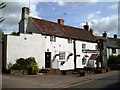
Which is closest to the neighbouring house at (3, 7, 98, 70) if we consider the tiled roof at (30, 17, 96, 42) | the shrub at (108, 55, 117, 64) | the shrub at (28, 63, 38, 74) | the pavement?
the tiled roof at (30, 17, 96, 42)

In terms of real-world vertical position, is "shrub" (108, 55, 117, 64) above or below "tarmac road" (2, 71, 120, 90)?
above

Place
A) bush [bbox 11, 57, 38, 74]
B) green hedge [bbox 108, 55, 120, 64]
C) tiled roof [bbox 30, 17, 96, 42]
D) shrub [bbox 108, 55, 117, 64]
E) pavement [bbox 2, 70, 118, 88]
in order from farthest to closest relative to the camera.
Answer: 1. shrub [bbox 108, 55, 117, 64]
2. green hedge [bbox 108, 55, 120, 64]
3. tiled roof [bbox 30, 17, 96, 42]
4. bush [bbox 11, 57, 38, 74]
5. pavement [bbox 2, 70, 118, 88]

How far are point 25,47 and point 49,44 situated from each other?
484 cm

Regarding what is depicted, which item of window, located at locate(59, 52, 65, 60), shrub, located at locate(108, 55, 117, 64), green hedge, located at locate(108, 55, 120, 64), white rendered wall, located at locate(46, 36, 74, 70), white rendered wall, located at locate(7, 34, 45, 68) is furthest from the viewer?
shrub, located at locate(108, 55, 117, 64)

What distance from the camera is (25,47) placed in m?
31.3

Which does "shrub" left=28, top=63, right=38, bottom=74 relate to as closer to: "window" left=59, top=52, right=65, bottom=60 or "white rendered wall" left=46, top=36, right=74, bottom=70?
"white rendered wall" left=46, top=36, right=74, bottom=70

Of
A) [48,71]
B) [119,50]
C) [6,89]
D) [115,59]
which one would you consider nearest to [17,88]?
[6,89]

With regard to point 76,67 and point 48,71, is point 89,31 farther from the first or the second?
point 48,71

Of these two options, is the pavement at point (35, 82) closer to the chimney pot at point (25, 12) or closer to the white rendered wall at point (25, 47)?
the white rendered wall at point (25, 47)

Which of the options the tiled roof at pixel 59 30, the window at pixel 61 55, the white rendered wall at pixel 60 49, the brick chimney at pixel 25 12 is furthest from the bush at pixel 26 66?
the brick chimney at pixel 25 12

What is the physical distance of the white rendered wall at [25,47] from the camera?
29609mm

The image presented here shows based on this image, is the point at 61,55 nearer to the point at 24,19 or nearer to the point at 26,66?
the point at 24,19

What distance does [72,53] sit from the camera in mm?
39906

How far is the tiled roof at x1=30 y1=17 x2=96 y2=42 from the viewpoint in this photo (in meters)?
36.8
